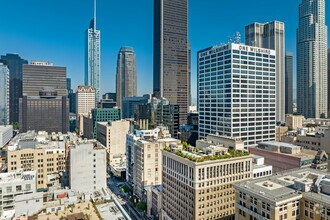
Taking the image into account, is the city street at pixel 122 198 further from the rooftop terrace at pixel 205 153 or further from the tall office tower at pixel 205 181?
the rooftop terrace at pixel 205 153

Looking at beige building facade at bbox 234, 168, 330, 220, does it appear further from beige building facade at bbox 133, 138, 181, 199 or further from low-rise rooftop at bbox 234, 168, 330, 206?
beige building facade at bbox 133, 138, 181, 199

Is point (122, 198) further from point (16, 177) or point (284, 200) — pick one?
point (284, 200)

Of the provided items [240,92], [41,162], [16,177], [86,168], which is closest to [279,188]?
[86,168]

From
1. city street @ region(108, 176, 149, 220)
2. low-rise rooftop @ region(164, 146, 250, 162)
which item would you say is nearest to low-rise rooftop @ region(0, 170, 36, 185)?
city street @ region(108, 176, 149, 220)

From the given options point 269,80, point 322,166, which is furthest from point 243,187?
point 269,80

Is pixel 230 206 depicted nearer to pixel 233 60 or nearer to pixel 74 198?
pixel 74 198
